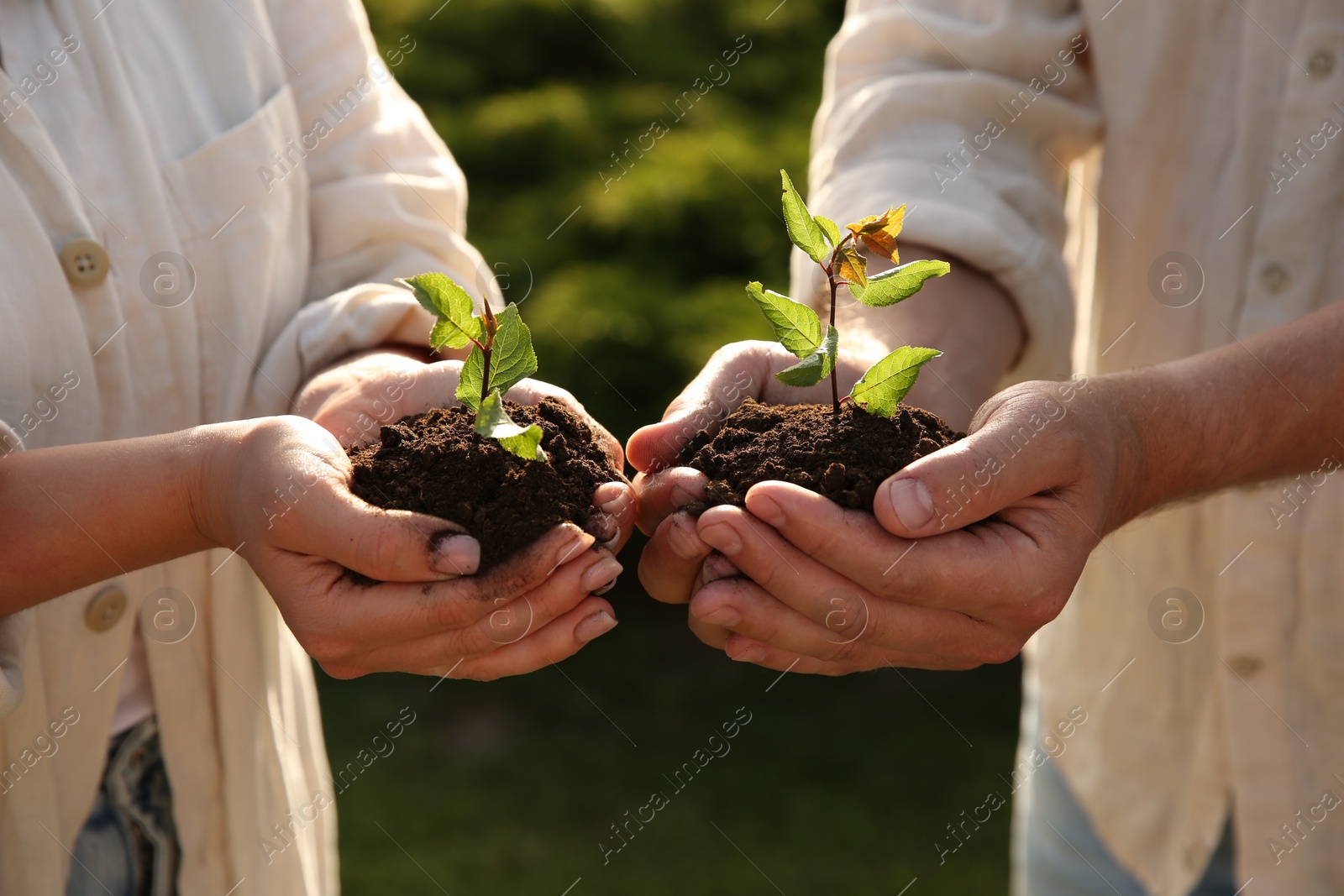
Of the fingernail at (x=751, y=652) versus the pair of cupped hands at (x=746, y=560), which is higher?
the pair of cupped hands at (x=746, y=560)

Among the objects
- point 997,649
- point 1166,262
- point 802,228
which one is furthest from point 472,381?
point 1166,262

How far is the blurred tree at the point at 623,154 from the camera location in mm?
4984

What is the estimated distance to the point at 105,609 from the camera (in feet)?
6.29

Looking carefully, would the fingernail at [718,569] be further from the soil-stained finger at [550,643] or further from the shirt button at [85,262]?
the shirt button at [85,262]

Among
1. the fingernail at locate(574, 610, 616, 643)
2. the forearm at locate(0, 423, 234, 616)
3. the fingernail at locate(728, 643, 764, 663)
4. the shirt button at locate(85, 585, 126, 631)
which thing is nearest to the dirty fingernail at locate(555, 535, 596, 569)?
the fingernail at locate(574, 610, 616, 643)

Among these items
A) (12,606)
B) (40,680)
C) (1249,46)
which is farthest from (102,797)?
(1249,46)

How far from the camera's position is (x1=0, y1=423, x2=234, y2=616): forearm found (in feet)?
5.43

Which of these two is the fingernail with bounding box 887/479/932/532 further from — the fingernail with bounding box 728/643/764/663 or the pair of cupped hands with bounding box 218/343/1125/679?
the fingernail with bounding box 728/643/764/663

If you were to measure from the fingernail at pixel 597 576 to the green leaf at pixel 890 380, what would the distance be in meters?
0.58

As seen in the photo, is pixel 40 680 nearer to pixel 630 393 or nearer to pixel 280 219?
pixel 280 219

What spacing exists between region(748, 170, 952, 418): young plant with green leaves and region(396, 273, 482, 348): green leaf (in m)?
0.48

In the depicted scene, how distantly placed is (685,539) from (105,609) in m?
1.01

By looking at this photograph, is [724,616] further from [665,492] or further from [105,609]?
[105,609]

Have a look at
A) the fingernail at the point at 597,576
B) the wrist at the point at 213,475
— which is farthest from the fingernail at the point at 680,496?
the wrist at the point at 213,475
